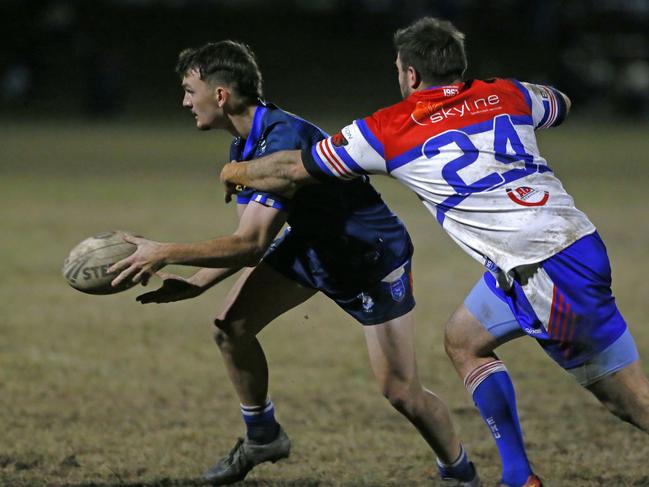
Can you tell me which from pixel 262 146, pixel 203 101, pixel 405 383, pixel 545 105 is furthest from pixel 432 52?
pixel 405 383

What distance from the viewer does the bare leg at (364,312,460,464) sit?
4.92 meters

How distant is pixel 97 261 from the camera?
4.75m

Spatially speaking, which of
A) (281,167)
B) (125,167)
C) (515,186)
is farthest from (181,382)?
(125,167)

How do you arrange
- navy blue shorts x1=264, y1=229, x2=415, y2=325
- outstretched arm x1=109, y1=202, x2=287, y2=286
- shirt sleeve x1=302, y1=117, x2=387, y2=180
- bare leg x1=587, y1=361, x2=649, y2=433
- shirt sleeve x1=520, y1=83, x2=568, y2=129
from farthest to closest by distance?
navy blue shorts x1=264, y1=229, x2=415, y2=325
shirt sleeve x1=520, y1=83, x2=568, y2=129
outstretched arm x1=109, y1=202, x2=287, y2=286
shirt sleeve x1=302, y1=117, x2=387, y2=180
bare leg x1=587, y1=361, x2=649, y2=433

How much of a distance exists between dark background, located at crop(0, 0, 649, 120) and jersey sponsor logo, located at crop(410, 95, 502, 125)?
2393 cm

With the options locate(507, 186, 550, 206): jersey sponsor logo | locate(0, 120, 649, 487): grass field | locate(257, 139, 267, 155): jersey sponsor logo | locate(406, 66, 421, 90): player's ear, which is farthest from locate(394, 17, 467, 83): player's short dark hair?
locate(0, 120, 649, 487): grass field

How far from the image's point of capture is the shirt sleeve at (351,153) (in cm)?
437

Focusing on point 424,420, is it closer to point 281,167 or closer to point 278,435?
point 278,435

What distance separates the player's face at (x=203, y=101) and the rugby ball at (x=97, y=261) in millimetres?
652

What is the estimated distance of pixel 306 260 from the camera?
16.9ft

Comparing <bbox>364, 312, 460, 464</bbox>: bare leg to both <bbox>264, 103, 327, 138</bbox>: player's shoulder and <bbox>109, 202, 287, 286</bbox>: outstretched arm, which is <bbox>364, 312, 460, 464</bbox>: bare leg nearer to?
<bbox>109, 202, 287, 286</bbox>: outstretched arm

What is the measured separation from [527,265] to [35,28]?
29559 mm

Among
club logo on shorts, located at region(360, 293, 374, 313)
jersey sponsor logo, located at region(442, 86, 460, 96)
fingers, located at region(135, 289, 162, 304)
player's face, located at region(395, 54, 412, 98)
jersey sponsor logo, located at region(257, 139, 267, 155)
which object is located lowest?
club logo on shorts, located at region(360, 293, 374, 313)

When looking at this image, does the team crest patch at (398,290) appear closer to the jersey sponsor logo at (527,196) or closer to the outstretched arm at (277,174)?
the outstretched arm at (277,174)
